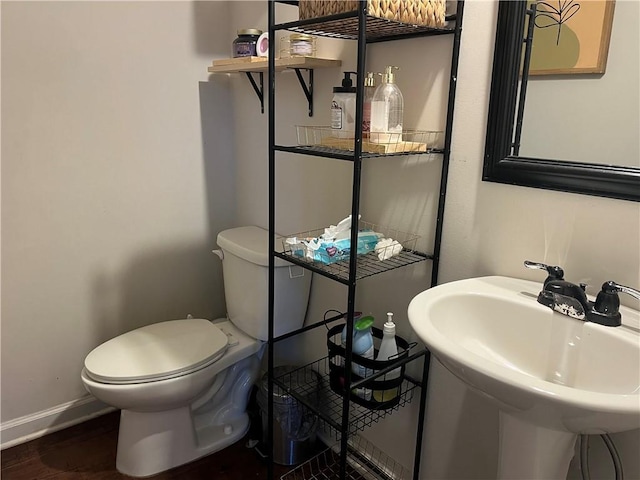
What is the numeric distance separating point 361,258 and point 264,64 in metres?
0.76

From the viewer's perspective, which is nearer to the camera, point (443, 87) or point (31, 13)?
point (443, 87)

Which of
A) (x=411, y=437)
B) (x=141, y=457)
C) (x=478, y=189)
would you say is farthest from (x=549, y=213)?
(x=141, y=457)

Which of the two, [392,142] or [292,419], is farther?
[292,419]

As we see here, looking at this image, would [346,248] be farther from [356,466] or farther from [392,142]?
[356,466]

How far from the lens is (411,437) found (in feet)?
5.06

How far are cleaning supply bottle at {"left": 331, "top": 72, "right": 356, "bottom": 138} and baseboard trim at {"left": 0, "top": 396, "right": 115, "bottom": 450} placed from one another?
156 cm

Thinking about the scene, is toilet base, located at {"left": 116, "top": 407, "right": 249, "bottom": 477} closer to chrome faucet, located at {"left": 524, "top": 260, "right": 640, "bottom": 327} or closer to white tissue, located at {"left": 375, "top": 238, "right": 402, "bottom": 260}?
white tissue, located at {"left": 375, "top": 238, "right": 402, "bottom": 260}

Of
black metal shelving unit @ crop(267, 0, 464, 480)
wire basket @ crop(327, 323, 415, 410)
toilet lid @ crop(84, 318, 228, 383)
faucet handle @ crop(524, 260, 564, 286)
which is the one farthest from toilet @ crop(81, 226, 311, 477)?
faucet handle @ crop(524, 260, 564, 286)

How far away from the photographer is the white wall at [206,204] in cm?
118

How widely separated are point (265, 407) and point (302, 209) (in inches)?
29.3

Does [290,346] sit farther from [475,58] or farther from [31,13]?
[31,13]

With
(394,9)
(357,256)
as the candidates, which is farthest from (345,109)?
(357,256)

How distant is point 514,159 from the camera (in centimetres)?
115

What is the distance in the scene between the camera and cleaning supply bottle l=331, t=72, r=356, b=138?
125cm
